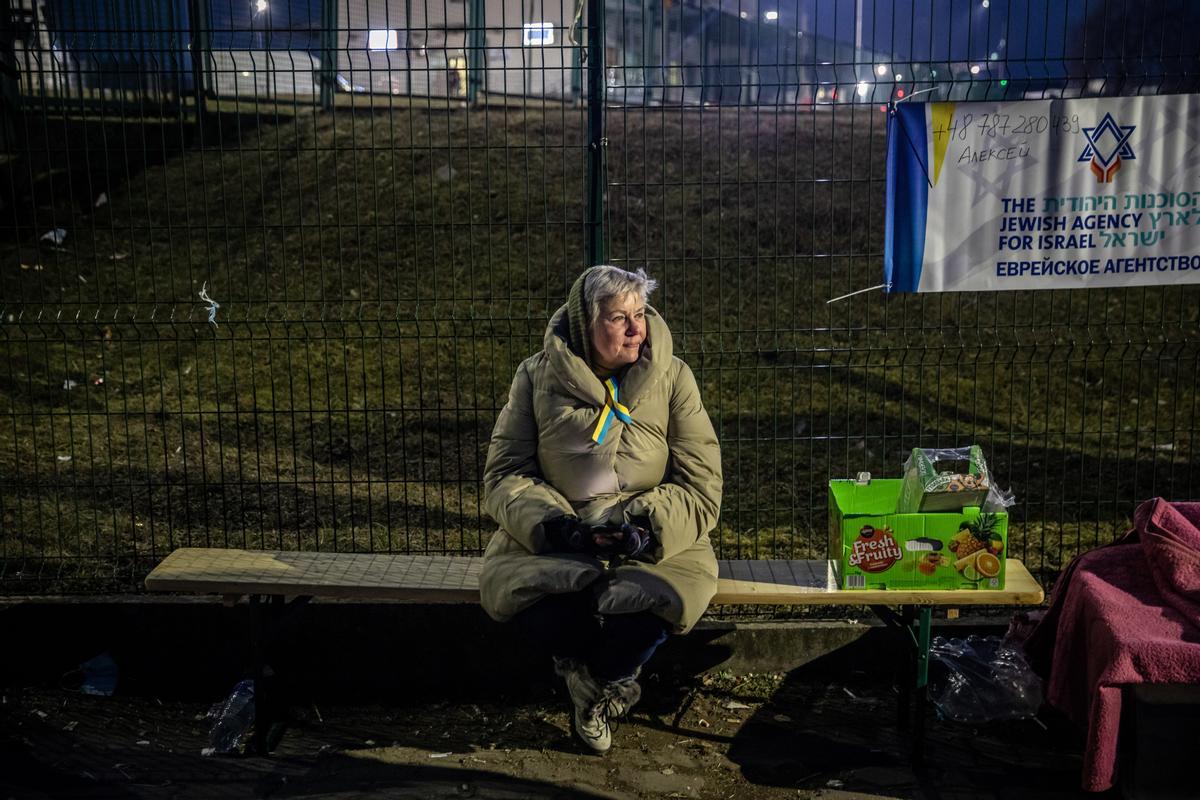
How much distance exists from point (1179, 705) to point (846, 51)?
699 centimetres

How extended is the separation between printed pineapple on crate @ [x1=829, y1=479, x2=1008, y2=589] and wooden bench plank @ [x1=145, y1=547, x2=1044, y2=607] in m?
0.04

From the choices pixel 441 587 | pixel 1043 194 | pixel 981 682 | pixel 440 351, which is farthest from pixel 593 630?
pixel 440 351

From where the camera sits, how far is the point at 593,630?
4125 mm

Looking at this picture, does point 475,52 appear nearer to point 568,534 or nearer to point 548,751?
point 568,534

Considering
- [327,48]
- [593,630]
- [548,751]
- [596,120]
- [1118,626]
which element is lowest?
[548,751]

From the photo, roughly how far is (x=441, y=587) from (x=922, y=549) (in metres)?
1.69

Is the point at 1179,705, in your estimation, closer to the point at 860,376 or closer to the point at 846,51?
the point at 860,376

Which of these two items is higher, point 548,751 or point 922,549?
point 922,549

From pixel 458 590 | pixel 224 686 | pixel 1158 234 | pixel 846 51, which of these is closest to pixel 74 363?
pixel 224 686

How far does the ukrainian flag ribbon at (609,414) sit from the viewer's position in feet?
13.7

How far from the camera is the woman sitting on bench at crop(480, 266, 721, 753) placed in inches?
159

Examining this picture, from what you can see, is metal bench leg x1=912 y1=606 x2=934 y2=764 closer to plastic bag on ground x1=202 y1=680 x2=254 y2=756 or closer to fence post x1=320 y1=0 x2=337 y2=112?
plastic bag on ground x1=202 y1=680 x2=254 y2=756

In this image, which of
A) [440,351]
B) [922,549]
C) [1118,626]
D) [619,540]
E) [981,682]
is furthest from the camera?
[440,351]

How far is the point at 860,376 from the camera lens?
911 centimetres
